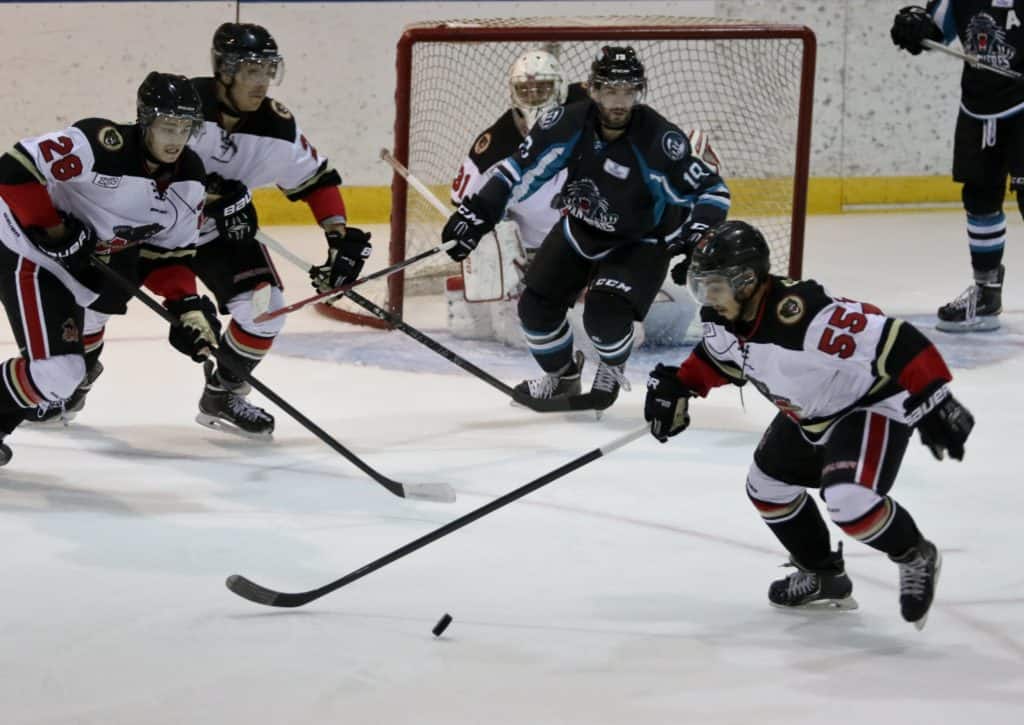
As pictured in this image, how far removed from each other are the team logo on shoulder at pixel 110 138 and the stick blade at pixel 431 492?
97 cm

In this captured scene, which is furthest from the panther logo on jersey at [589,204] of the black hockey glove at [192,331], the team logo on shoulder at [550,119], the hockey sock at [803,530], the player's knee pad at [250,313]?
the hockey sock at [803,530]

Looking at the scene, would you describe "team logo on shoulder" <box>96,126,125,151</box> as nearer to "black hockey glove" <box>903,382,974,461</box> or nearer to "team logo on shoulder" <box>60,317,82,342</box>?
"team logo on shoulder" <box>60,317,82,342</box>

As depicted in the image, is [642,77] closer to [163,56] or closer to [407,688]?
[407,688]

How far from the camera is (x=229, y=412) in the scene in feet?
13.9

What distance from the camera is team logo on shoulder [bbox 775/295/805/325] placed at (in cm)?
272

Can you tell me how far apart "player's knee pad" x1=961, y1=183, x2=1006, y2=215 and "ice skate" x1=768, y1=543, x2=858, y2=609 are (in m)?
2.98

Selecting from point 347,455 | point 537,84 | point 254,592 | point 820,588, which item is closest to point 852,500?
point 820,588

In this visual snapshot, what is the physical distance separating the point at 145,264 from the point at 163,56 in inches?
126

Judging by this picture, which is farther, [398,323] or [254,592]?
[398,323]

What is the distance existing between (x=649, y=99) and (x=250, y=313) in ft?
10.8

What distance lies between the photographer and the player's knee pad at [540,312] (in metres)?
4.50

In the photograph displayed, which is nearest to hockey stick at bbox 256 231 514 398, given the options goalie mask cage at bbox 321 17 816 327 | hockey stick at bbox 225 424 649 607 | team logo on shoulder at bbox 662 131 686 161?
team logo on shoulder at bbox 662 131 686 161

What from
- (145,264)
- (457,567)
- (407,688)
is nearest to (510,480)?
(457,567)

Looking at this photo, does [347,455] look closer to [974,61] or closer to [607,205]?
[607,205]
